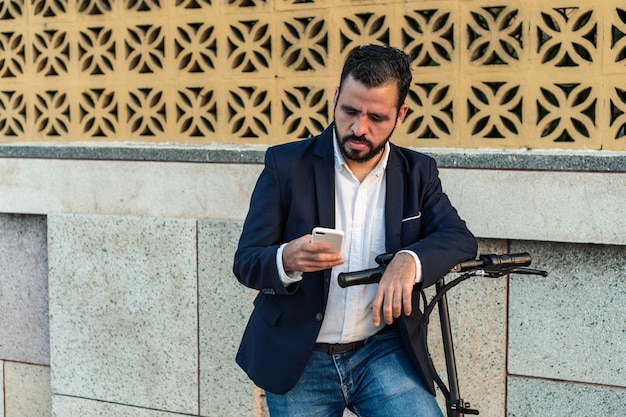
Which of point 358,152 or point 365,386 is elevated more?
point 358,152

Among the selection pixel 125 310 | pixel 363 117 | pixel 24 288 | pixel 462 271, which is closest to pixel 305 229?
pixel 363 117

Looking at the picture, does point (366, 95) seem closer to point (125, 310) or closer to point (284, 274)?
point (284, 274)

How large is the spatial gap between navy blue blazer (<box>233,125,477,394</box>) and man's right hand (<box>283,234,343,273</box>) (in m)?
0.24

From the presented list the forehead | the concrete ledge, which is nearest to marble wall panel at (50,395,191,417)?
the concrete ledge

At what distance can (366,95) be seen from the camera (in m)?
3.23

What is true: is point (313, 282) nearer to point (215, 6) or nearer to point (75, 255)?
point (215, 6)

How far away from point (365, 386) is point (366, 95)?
3.27ft

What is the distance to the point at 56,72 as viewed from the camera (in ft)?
19.4

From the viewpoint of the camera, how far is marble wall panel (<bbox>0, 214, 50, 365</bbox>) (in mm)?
6168

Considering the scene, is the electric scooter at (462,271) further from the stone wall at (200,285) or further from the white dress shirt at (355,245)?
the stone wall at (200,285)

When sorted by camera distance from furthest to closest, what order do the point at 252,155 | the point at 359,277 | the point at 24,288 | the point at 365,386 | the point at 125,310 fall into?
the point at 24,288 → the point at 125,310 → the point at 252,155 → the point at 365,386 → the point at 359,277

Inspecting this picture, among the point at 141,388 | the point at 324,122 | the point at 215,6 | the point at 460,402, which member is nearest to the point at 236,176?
the point at 324,122

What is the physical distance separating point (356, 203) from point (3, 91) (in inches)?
134

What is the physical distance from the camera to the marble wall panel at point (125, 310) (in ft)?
18.1
